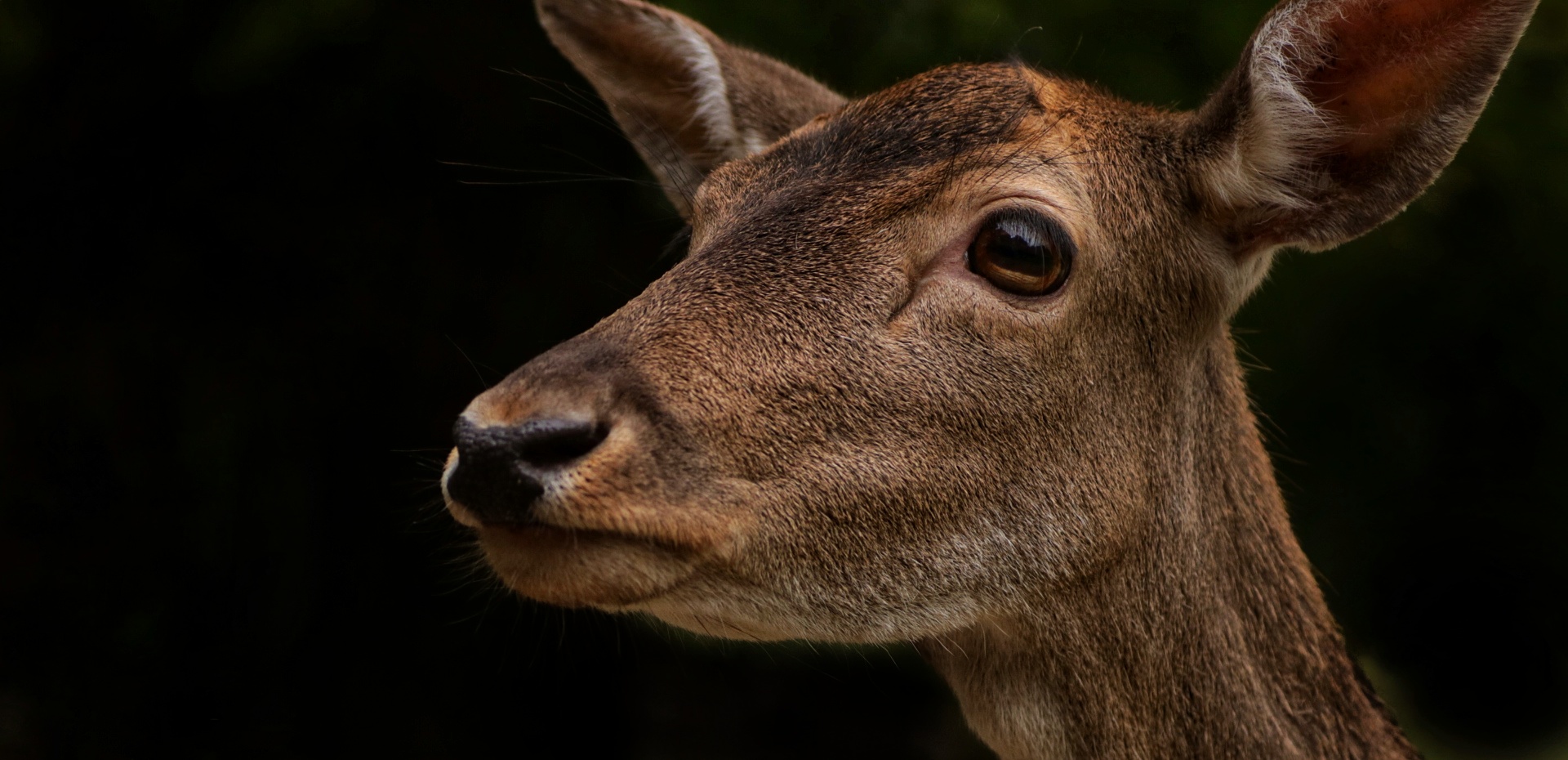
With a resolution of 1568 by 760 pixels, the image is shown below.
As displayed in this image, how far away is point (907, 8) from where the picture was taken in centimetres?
571

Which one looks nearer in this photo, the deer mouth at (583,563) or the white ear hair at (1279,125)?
the deer mouth at (583,563)

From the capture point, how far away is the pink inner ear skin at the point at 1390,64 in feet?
12.0

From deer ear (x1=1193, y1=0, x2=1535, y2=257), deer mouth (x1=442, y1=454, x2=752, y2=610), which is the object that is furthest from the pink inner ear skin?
deer mouth (x1=442, y1=454, x2=752, y2=610)

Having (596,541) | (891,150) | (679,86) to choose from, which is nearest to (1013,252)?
(891,150)

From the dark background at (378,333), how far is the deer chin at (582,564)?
2.73 meters

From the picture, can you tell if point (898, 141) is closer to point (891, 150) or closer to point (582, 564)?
point (891, 150)

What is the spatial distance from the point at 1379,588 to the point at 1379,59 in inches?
149

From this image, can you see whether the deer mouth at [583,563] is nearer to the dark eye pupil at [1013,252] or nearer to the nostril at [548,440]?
the nostril at [548,440]

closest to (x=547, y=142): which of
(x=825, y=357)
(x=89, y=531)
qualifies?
(x=89, y=531)

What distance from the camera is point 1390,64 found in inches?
149

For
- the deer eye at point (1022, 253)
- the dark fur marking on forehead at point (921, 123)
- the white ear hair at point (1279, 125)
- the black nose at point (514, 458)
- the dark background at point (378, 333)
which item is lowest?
the dark background at point (378, 333)

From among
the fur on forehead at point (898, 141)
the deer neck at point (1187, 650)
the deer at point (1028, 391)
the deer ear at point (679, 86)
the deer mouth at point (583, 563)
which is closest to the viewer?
the deer mouth at point (583, 563)

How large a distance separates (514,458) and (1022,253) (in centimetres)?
145

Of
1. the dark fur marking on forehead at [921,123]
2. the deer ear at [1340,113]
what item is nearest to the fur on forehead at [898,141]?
the dark fur marking on forehead at [921,123]
